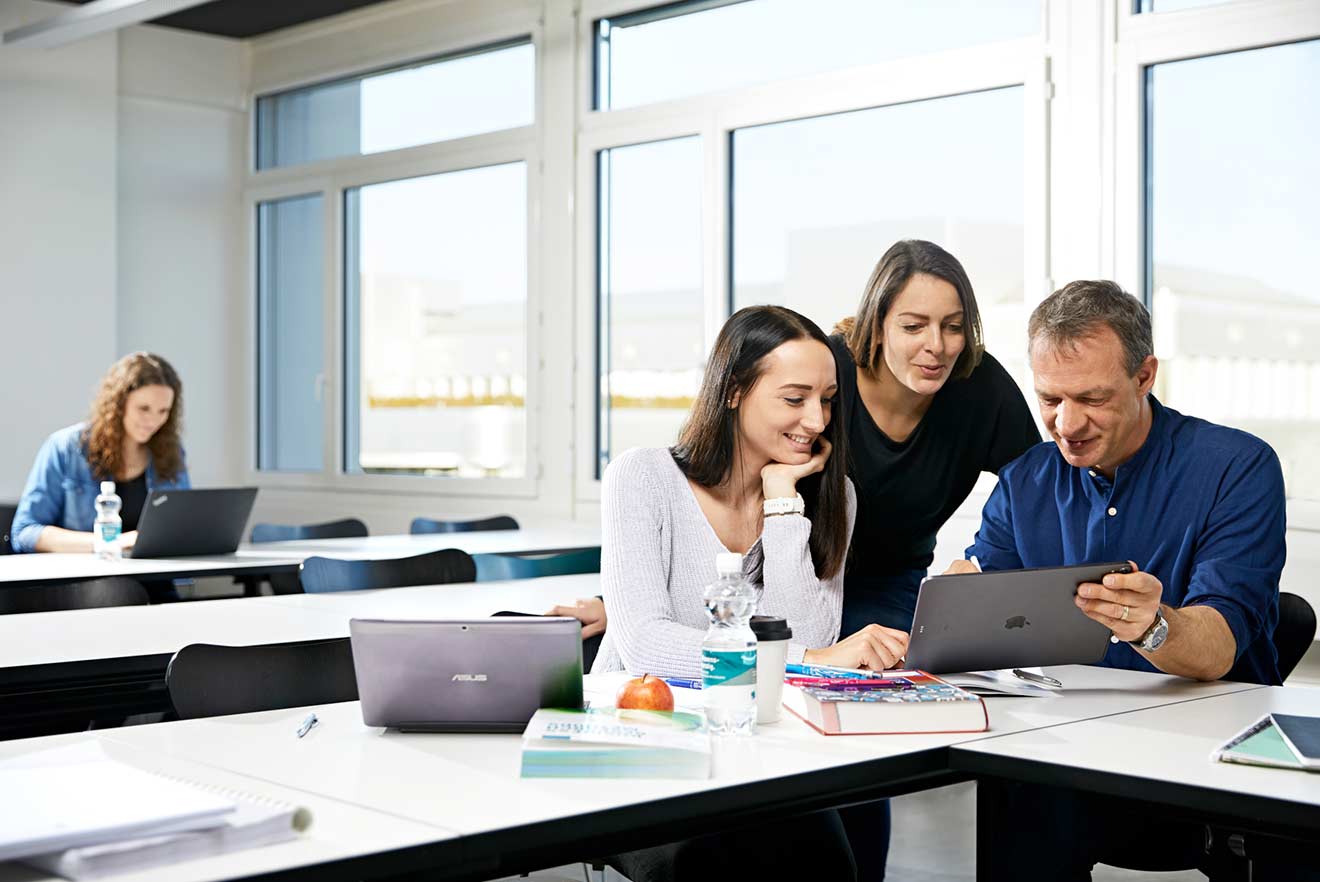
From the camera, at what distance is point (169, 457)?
5.12 metres

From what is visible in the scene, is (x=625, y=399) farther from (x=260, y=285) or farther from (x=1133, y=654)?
(x=1133, y=654)

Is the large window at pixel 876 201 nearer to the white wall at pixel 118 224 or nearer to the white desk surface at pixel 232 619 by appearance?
the white desk surface at pixel 232 619

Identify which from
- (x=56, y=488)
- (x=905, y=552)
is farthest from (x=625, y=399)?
(x=905, y=552)

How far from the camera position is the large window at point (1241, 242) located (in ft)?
14.5

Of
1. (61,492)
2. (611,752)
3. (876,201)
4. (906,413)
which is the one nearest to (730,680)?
(611,752)

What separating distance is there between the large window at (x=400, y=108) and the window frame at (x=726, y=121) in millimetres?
537

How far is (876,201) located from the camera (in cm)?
559

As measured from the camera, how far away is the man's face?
2553mm

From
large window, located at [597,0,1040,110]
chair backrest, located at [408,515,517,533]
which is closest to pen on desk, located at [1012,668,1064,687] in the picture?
large window, located at [597,0,1040,110]

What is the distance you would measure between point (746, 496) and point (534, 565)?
1.84m

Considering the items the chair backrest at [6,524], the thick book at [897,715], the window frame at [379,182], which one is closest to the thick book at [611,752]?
the thick book at [897,715]

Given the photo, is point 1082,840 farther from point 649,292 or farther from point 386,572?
point 649,292

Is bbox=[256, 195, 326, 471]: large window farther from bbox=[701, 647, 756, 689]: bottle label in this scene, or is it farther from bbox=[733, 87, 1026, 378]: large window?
bbox=[701, 647, 756, 689]: bottle label

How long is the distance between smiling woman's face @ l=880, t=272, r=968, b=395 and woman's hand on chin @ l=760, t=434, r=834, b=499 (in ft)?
1.58
